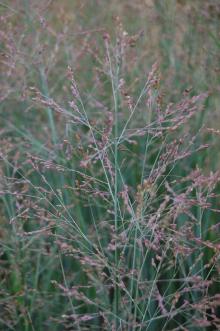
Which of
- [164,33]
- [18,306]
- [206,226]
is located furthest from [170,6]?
[18,306]

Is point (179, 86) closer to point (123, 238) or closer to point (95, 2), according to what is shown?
point (95, 2)

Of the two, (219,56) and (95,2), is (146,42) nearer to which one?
(95,2)

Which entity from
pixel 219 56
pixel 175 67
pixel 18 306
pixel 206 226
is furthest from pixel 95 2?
pixel 18 306

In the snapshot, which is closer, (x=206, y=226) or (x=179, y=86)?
(x=206, y=226)

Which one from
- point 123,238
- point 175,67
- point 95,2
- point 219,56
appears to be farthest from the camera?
point 95,2

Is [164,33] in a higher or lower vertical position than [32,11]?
lower

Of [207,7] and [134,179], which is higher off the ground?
[207,7]

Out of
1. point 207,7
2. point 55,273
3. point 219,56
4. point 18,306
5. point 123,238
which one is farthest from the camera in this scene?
point 207,7

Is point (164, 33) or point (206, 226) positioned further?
point (164, 33)

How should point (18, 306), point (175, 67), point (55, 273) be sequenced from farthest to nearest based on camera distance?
1. point (175, 67)
2. point (55, 273)
3. point (18, 306)

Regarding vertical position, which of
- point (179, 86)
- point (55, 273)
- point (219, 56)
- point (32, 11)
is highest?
point (32, 11)
